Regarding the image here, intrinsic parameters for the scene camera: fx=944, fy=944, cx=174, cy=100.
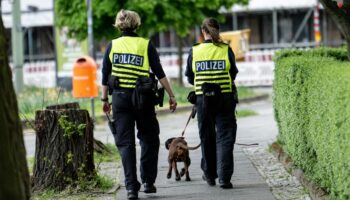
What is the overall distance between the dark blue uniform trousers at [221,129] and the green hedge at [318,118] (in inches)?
24.9

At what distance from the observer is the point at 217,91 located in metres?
9.26

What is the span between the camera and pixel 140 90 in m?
8.64

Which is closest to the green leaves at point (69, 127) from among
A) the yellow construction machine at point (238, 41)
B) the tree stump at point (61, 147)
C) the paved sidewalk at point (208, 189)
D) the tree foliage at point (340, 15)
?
the tree stump at point (61, 147)

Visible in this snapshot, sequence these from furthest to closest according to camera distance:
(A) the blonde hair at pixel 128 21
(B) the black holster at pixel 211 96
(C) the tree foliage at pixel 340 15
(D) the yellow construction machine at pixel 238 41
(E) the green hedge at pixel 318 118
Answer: (D) the yellow construction machine at pixel 238 41 → (C) the tree foliage at pixel 340 15 → (B) the black holster at pixel 211 96 → (A) the blonde hair at pixel 128 21 → (E) the green hedge at pixel 318 118

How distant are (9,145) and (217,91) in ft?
13.2

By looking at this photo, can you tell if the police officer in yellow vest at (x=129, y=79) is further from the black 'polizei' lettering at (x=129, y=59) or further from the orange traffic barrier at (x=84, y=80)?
the orange traffic barrier at (x=84, y=80)

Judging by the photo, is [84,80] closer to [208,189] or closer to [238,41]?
[208,189]

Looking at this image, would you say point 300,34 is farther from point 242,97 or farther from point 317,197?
point 317,197

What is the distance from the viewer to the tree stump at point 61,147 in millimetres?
9336

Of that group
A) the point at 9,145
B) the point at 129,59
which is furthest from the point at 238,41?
the point at 9,145

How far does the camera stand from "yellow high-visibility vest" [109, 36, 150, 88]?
28.9ft

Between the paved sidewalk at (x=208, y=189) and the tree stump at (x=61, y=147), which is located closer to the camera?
the paved sidewalk at (x=208, y=189)

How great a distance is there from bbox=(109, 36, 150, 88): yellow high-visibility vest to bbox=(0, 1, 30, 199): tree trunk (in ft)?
9.79

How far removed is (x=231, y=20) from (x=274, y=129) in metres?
23.2
